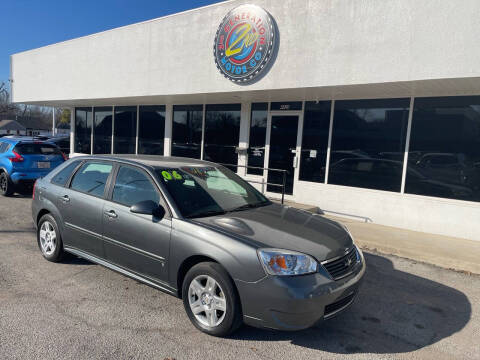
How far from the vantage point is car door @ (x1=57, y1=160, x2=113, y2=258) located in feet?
13.6

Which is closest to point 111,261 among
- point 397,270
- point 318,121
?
point 397,270

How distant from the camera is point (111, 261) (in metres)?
4.03

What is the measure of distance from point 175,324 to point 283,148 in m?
6.69

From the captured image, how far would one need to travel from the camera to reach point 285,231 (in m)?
3.43

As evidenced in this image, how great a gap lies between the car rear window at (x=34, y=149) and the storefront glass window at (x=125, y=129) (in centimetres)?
365

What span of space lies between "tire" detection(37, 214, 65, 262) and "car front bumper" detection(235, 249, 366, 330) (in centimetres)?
293

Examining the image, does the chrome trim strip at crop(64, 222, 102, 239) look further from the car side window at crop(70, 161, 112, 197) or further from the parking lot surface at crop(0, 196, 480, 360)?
the parking lot surface at crop(0, 196, 480, 360)

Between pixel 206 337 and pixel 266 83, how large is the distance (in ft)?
20.2

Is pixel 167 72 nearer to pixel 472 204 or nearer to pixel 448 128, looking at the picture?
pixel 448 128

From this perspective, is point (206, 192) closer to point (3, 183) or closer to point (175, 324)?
point (175, 324)

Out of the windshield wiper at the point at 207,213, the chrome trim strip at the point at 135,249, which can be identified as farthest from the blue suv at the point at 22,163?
the windshield wiper at the point at 207,213

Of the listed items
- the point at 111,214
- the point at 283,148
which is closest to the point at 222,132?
the point at 283,148

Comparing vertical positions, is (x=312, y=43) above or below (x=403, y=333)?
above

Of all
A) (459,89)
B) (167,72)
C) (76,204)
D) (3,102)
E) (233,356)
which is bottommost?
(233,356)
